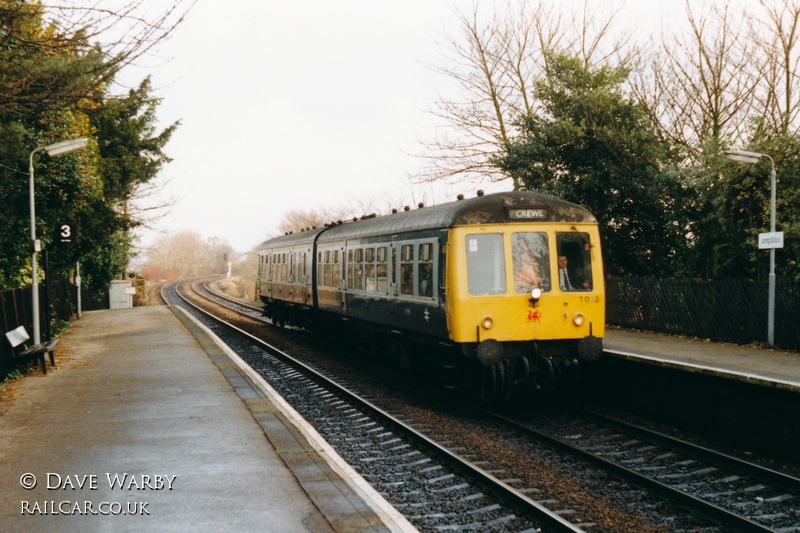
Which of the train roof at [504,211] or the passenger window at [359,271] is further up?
the train roof at [504,211]

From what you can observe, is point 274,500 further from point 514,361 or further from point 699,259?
point 699,259

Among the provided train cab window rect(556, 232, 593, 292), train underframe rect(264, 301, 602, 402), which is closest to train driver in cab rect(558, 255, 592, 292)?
train cab window rect(556, 232, 593, 292)

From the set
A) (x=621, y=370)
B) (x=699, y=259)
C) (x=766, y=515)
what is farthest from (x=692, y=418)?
(x=699, y=259)

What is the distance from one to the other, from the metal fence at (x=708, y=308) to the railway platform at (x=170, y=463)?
958cm

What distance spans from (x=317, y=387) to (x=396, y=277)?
2374mm

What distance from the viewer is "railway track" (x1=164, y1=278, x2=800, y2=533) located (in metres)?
5.68

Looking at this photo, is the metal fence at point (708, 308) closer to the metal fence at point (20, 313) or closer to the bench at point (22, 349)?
the bench at point (22, 349)

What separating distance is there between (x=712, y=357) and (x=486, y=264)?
17.2 ft

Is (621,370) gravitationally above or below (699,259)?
below

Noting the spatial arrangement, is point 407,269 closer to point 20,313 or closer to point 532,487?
point 532,487

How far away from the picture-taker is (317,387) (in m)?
12.4

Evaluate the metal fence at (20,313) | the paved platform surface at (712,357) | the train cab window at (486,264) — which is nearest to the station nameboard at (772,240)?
the paved platform surface at (712,357)

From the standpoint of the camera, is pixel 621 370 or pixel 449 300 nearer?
pixel 449 300

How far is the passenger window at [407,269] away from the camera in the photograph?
1115 cm
